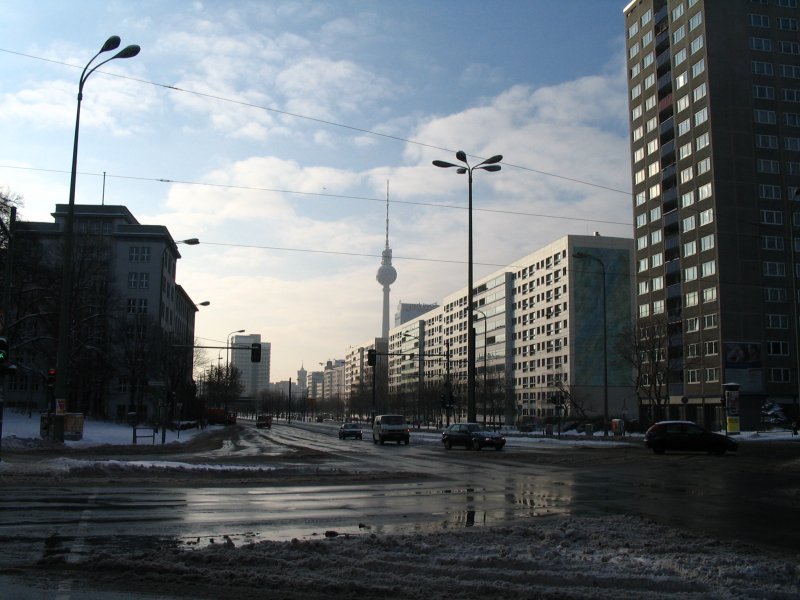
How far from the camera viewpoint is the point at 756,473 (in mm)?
22156

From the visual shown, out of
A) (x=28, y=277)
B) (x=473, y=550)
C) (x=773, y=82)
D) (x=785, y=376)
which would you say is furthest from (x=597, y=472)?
(x=773, y=82)

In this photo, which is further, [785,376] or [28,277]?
[785,376]

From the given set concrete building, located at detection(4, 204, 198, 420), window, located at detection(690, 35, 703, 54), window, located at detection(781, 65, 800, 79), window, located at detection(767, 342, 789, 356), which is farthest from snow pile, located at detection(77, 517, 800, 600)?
window, located at detection(781, 65, 800, 79)

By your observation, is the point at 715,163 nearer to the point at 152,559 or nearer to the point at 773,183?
the point at 773,183

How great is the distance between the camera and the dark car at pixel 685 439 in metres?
32.0

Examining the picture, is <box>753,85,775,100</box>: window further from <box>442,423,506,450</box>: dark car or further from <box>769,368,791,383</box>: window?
<box>442,423,506,450</box>: dark car

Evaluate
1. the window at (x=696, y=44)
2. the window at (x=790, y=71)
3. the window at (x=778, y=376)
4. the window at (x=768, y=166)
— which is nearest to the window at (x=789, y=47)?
the window at (x=790, y=71)

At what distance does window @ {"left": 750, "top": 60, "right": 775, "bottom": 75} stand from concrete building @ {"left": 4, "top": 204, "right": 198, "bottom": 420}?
68760 mm

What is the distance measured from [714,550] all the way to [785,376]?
78.1m

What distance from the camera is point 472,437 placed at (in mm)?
39188

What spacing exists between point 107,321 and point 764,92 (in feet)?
250

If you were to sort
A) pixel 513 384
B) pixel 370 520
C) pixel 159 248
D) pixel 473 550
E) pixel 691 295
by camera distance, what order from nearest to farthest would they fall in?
pixel 473 550, pixel 370 520, pixel 691 295, pixel 159 248, pixel 513 384

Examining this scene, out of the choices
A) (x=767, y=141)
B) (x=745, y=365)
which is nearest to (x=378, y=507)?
(x=745, y=365)

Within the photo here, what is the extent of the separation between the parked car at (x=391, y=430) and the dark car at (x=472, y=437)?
22.8 ft
